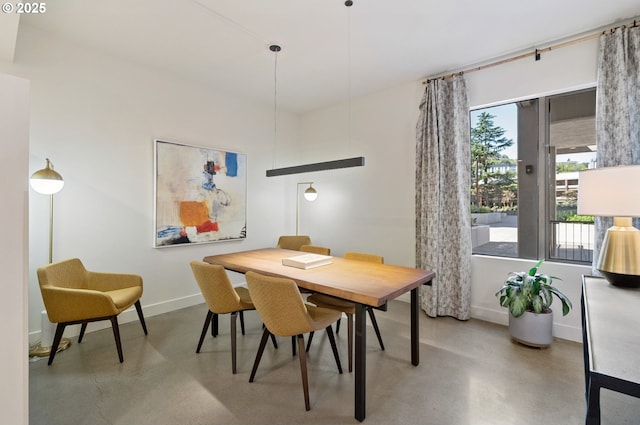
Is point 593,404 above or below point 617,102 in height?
below

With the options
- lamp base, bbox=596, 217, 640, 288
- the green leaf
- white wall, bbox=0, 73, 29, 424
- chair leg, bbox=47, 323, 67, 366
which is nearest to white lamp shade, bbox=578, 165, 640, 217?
lamp base, bbox=596, 217, 640, 288

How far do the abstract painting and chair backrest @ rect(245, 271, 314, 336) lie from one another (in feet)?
7.08

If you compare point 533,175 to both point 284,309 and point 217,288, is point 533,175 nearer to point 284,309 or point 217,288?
point 284,309

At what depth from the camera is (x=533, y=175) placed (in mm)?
3273

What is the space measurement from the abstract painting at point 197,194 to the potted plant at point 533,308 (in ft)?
11.6

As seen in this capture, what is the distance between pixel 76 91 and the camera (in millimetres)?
3039

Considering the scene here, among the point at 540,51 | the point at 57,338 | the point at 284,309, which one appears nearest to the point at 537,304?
the point at 284,309

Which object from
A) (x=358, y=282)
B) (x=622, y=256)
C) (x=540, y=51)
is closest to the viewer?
(x=622, y=256)

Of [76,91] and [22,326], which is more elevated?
[76,91]

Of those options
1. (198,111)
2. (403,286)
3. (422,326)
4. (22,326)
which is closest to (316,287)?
(403,286)

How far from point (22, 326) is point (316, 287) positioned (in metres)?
1.56

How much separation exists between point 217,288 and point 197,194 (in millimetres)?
1915

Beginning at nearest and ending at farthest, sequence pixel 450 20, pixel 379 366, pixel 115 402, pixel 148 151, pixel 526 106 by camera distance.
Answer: pixel 115 402 < pixel 379 366 < pixel 450 20 < pixel 526 106 < pixel 148 151

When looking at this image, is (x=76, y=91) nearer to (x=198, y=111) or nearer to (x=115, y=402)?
(x=198, y=111)
